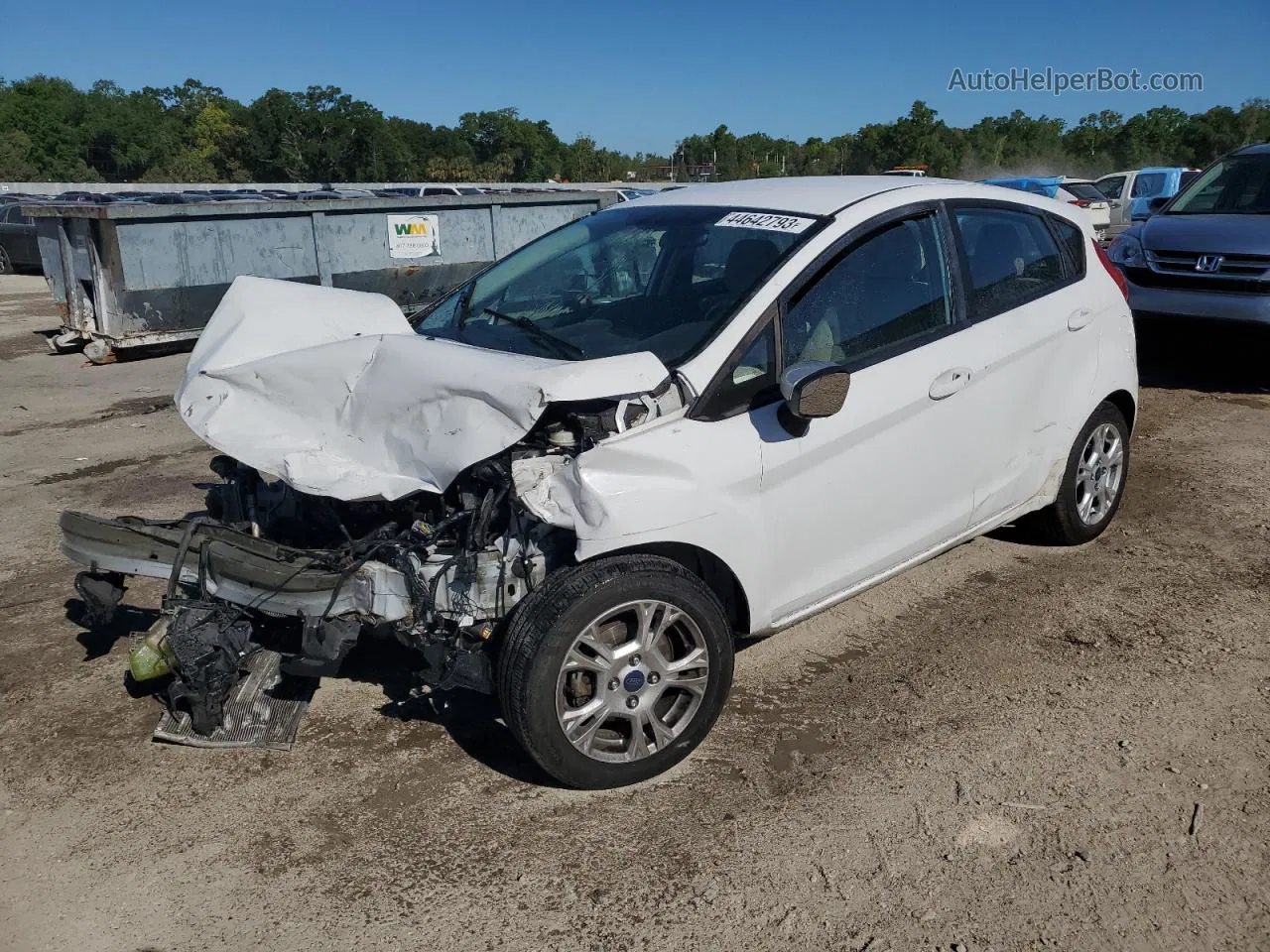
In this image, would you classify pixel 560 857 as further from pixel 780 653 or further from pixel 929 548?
pixel 929 548

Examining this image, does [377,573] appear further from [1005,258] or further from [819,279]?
[1005,258]

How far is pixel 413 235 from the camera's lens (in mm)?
12398

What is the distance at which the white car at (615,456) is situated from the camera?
319cm

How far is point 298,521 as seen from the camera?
12.9 feet

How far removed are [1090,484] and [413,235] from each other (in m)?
9.32

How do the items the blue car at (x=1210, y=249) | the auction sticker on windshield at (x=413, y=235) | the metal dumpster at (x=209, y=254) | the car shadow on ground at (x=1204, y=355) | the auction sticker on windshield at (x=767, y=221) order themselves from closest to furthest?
1. the auction sticker on windshield at (x=767, y=221)
2. the blue car at (x=1210, y=249)
3. the car shadow on ground at (x=1204, y=355)
4. the metal dumpster at (x=209, y=254)
5. the auction sticker on windshield at (x=413, y=235)

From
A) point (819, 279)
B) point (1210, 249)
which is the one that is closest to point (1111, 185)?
point (1210, 249)

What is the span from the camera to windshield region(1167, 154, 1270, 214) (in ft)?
28.4

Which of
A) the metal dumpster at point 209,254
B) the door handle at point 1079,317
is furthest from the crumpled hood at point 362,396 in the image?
the metal dumpster at point 209,254

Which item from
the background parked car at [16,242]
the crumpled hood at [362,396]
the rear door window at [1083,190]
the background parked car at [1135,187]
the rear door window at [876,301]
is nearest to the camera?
the crumpled hood at [362,396]

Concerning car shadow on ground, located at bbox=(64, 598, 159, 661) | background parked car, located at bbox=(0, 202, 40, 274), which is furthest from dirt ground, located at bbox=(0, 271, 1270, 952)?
background parked car, located at bbox=(0, 202, 40, 274)

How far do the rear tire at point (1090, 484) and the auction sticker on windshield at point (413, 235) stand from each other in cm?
912

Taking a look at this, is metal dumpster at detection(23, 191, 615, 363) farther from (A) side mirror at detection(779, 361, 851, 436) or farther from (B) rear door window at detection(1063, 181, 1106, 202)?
(B) rear door window at detection(1063, 181, 1106, 202)

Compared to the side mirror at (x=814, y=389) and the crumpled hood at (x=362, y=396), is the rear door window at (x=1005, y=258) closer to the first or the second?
the side mirror at (x=814, y=389)
